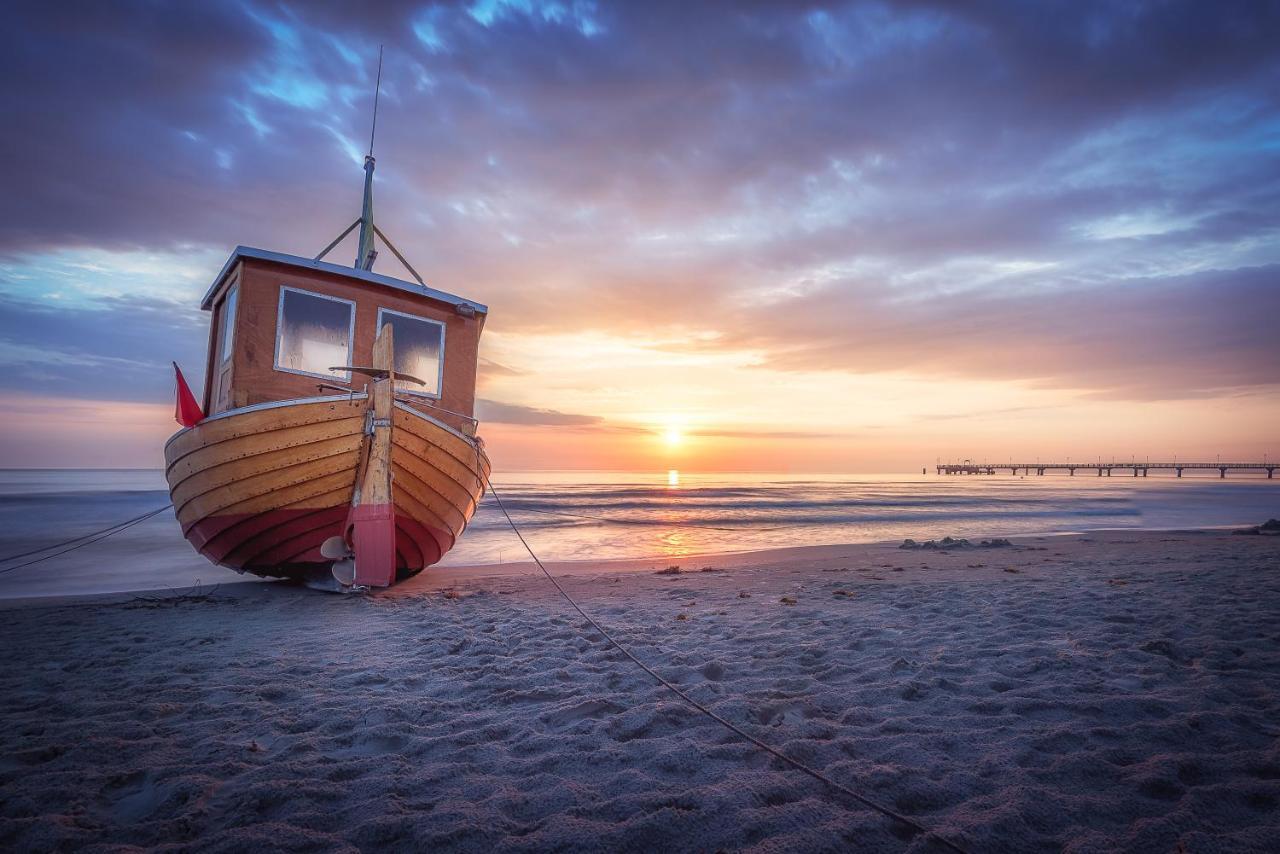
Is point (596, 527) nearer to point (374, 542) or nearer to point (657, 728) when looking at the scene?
point (374, 542)

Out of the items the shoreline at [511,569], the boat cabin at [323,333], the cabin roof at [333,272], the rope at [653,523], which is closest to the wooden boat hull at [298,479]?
the boat cabin at [323,333]

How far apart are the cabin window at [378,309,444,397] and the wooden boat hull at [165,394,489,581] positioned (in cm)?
120

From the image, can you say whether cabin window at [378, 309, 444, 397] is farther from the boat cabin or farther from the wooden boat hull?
the wooden boat hull

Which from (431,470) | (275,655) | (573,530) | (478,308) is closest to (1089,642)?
(275,655)

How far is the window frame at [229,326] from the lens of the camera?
279 inches

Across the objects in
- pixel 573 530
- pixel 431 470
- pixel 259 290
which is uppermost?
pixel 259 290

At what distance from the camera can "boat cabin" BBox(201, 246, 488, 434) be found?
23.2ft

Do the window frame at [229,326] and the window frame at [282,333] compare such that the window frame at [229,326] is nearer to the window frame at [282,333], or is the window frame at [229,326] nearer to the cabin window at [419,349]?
the window frame at [282,333]

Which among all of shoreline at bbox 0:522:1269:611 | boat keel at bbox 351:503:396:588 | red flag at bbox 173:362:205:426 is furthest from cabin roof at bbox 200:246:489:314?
shoreline at bbox 0:522:1269:611

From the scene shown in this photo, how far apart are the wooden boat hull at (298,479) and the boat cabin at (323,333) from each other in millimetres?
603

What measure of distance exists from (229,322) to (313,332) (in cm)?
115

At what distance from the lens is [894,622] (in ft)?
17.2

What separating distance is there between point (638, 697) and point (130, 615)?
20.5 feet

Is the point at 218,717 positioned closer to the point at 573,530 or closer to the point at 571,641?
the point at 571,641
